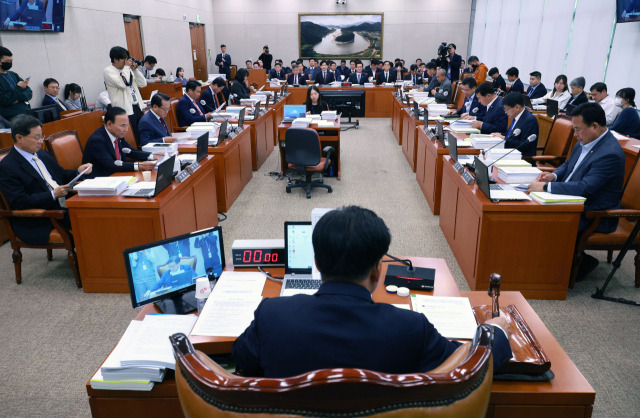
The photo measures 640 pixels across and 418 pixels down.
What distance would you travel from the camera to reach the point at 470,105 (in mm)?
6098

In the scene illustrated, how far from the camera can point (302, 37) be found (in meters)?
15.3

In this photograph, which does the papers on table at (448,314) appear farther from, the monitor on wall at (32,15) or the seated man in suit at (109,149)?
the monitor on wall at (32,15)

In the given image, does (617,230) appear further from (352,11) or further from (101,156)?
(352,11)

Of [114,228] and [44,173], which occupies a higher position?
[44,173]

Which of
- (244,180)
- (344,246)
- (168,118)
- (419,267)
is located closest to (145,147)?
(168,118)

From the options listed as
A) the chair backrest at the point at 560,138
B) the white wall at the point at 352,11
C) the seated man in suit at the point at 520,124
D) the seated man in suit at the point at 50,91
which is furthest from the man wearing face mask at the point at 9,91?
the white wall at the point at 352,11

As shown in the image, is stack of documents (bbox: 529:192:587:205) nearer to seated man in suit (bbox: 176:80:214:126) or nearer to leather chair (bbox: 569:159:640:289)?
leather chair (bbox: 569:159:640:289)

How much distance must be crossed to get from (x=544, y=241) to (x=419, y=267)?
136cm

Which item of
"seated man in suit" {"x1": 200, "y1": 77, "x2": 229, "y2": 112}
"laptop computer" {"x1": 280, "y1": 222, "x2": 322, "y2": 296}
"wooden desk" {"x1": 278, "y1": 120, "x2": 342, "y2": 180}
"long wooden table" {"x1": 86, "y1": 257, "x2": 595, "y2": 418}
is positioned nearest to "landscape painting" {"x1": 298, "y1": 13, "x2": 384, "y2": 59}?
"seated man in suit" {"x1": 200, "y1": 77, "x2": 229, "y2": 112}

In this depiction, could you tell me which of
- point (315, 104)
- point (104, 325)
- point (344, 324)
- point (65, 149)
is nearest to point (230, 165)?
point (65, 149)

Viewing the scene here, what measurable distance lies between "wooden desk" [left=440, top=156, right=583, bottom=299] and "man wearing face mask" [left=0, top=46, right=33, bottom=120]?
5222mm

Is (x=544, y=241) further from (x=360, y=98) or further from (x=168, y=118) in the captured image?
(x=360, y=98)

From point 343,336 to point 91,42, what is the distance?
8.81 metres

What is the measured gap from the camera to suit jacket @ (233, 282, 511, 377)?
3.45 feet
